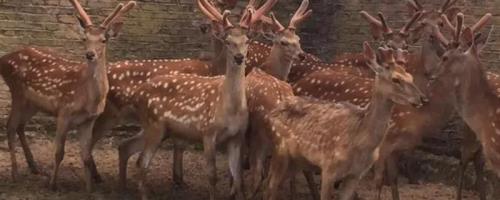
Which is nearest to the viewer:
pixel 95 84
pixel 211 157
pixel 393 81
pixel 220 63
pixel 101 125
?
pixel 393 81

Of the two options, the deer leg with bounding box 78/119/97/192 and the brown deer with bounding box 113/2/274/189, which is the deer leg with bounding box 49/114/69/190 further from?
the brown deer with bounding box 113/2/274/189

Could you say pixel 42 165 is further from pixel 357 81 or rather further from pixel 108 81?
pixel 357 81

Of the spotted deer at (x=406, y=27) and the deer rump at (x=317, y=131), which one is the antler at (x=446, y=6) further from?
the deer rump at (x=317, y=131)

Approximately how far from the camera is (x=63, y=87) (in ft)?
28.5

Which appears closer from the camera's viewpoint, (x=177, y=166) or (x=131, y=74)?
(x=131, y=74)

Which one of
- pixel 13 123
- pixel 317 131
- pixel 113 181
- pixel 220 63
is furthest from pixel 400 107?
pixel 13 123

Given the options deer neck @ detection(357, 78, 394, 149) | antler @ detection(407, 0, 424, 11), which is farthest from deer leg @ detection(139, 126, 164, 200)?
antler @ detection(407, 0, 424, 11)

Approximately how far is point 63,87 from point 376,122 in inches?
129

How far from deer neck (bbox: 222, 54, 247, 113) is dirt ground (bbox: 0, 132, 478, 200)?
1273 millimetres

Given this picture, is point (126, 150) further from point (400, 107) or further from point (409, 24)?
point (409, 24)

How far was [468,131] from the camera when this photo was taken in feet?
27.9

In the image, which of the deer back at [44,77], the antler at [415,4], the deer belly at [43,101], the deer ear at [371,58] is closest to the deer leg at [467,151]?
the antler at [415,4]

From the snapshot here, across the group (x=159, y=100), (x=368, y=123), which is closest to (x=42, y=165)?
(x=159, y=100)

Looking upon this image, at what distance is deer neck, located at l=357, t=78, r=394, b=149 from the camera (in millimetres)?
6762
